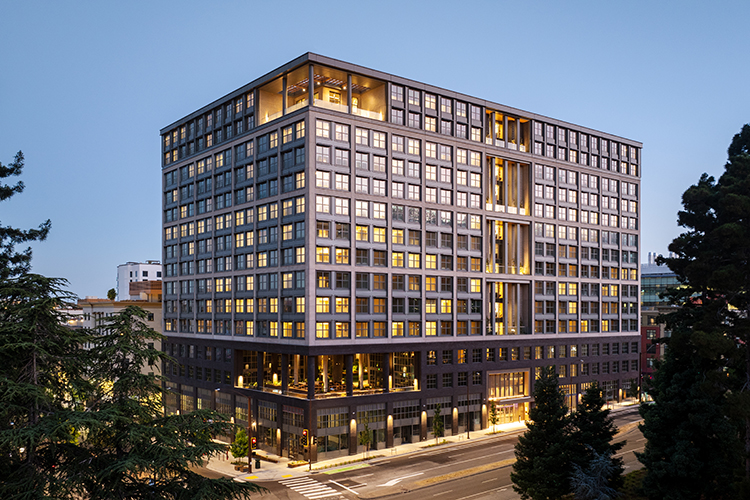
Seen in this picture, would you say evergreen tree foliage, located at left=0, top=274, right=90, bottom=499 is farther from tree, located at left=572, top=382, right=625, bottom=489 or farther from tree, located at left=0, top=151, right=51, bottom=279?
tree, located at left=572, top=382, right=625, bottom=489

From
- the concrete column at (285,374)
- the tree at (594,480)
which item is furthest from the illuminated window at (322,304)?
the tree at (594,480)

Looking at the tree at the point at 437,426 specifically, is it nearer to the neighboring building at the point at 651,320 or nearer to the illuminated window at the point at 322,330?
the illuminated window at the point at 322,330

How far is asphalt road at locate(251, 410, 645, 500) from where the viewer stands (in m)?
53.2

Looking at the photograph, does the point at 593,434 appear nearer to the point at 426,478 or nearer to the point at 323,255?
the point at 426,478

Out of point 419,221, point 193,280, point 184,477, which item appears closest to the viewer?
point 184,477

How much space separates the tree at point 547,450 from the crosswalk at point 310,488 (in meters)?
19.4

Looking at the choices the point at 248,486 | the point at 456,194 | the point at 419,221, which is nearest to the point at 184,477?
the point at 248,486

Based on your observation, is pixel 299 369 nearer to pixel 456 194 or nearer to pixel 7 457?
pixel 456 194

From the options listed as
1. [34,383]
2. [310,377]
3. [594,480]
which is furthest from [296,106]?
[34,383]

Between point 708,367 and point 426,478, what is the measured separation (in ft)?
95.9

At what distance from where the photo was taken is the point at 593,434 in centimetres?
4150

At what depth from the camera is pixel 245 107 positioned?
279 feet

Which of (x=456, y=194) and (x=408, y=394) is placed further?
(x=456, y=194)

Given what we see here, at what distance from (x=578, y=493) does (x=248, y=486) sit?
2607 centimetres
